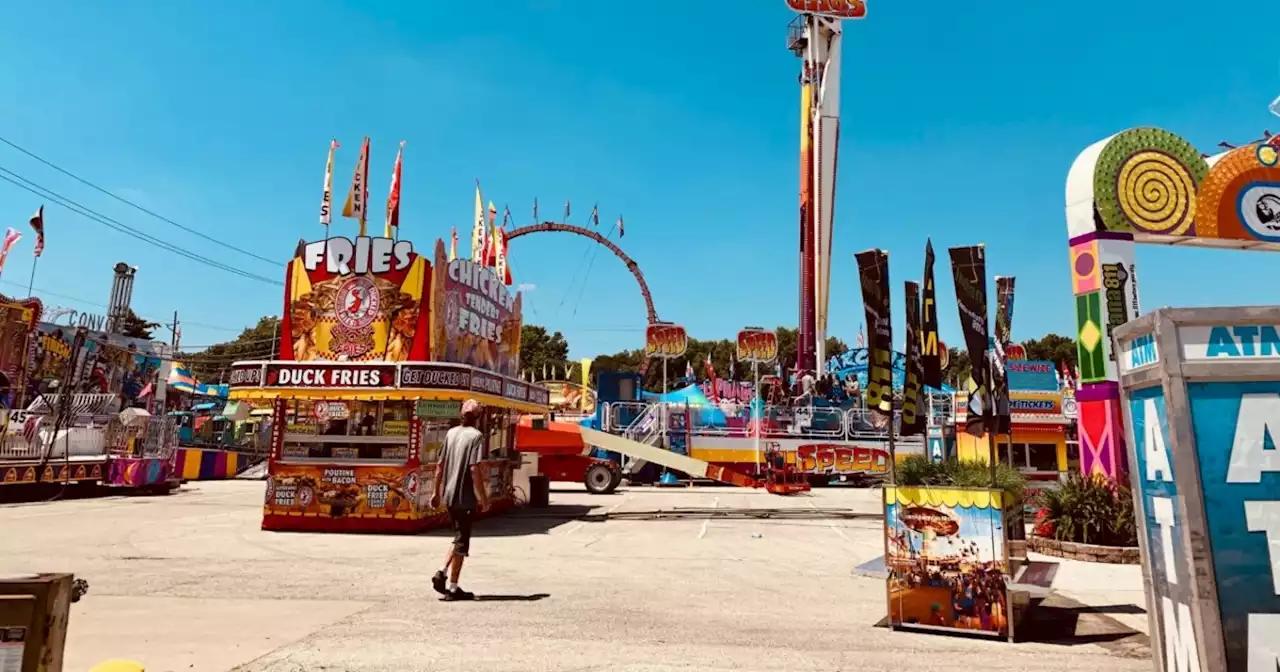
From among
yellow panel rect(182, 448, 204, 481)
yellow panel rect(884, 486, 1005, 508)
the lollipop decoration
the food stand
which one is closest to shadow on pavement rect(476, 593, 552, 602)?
yellow panel rect(884, 486, 1005, 508)

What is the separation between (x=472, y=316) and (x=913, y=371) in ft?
30.0

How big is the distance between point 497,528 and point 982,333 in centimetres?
913

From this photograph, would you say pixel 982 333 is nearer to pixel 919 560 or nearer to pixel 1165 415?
pixel 919 560

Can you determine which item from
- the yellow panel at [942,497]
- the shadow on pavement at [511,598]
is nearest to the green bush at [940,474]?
the yellow panel at [942,497]

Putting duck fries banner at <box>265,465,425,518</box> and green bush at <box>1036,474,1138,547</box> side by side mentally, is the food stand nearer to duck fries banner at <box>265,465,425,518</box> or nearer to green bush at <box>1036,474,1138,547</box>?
duck fries banner at <box>265,465,425,518</box>

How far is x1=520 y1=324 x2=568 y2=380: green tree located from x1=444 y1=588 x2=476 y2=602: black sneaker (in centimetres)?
7361

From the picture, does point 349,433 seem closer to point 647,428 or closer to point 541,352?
point 647,428

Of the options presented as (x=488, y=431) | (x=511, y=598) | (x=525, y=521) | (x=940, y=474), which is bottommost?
(x=525, y=521)

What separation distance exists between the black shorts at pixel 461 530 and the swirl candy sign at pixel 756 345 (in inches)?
1359

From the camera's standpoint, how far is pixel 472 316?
15.7 meters

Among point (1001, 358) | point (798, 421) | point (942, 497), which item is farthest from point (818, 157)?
point (942, 497)

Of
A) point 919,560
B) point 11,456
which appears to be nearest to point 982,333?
point 919,560

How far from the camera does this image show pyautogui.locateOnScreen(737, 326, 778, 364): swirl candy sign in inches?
1633

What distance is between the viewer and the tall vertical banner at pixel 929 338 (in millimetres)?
9617
